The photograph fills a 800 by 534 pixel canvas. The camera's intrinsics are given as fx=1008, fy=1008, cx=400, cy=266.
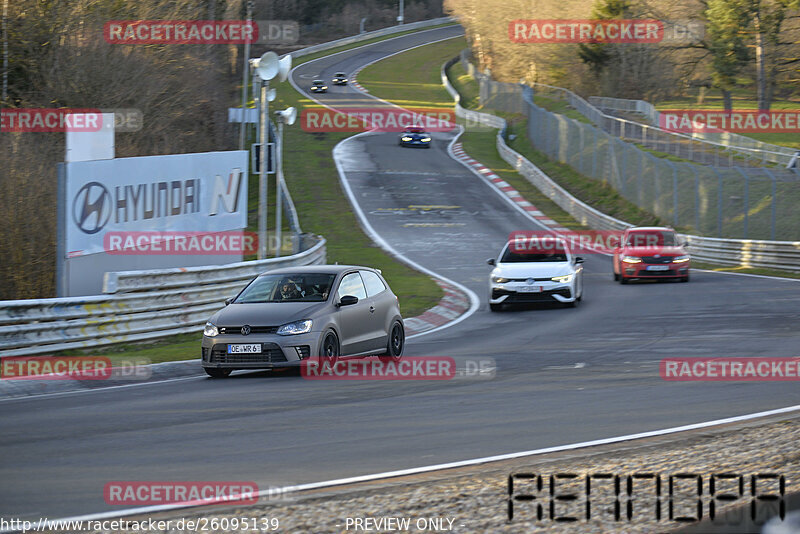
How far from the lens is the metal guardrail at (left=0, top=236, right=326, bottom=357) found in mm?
13914

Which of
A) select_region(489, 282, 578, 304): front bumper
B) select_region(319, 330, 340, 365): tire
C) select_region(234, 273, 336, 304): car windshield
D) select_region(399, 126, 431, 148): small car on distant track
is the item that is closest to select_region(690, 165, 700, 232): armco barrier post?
select_region(489, 282, 578, 304): front bumper

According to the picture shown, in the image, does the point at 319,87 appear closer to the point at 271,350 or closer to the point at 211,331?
the point at 211,331

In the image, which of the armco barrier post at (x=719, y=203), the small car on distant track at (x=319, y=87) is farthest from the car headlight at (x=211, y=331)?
the small car on distant track at (x=319, y=87)

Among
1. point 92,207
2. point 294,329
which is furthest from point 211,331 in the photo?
point 92,207

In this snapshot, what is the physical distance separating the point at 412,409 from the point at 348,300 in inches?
130

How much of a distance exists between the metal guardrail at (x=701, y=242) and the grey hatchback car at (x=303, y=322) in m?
17.7

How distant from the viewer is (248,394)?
1132cm

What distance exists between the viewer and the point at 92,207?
53.6 feet

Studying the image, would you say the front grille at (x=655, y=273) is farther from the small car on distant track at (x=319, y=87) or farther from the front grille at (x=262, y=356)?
the small car on distant track at (x=319, y=87)

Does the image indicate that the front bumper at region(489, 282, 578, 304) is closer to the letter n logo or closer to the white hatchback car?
the white hatchback car

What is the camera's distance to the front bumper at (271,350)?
12469 mm

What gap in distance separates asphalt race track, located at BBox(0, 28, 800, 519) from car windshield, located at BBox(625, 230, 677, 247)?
19.2ft

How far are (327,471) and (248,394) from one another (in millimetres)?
3960

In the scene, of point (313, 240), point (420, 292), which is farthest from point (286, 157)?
point (420, 292)
